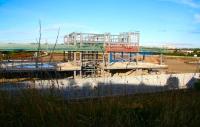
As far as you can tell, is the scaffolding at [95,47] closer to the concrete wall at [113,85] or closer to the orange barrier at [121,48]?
the orange barrier at [121,48]

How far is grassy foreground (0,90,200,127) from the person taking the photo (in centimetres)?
346

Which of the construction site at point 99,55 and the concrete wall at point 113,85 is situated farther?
the construction site at point 99,55

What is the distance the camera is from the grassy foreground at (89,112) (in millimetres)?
3463

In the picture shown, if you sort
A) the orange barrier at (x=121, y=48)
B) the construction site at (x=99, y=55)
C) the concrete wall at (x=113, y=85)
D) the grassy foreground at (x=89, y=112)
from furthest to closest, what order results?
the orange barrier at (x=121, y=48) → the construction site at (x=99, y=55) → the concrete wall at (x=113, y=85) → the grassy foreground at (x=89, y=112)

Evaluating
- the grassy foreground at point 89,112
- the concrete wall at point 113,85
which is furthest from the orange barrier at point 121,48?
the grassy foreground at point 89,112

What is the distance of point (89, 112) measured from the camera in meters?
3.83

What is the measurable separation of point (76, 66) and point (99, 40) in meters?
4.84

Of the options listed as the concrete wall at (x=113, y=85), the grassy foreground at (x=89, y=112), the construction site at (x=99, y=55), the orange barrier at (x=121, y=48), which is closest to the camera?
the grassy foreground at (x=89, y=112)

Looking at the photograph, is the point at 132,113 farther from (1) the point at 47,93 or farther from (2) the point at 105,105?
(1) the point at 47,93

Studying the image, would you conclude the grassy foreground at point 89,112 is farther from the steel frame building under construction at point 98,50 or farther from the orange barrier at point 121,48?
the orange barrier at point 121,48

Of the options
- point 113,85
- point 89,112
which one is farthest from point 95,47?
point 89,112

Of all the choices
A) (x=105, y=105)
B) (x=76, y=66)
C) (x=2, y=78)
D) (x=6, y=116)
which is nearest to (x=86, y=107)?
(x=105, y=105)

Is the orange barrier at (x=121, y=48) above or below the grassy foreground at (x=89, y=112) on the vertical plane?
above

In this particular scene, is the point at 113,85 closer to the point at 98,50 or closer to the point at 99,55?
the point at 98,50
